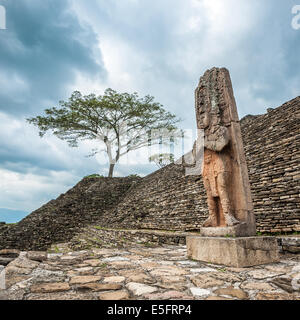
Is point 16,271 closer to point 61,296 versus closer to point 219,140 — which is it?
point 61,296

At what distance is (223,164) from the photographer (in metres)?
4.04

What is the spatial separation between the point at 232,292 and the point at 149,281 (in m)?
0.91

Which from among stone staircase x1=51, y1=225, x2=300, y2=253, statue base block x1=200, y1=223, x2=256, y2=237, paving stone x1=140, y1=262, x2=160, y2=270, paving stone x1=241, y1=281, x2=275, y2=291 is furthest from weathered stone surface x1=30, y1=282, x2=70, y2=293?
stone staircase x1=51, y1=225, x2=300, y2=253

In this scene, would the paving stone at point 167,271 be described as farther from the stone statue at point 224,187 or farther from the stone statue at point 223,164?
the stone statue at point 223,164

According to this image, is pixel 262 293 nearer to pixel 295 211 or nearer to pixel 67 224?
pixel 295 211

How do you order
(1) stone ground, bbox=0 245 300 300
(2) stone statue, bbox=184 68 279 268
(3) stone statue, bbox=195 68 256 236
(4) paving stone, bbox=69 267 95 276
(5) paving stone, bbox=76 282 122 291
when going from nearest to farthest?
(1) stone ground, bbox=0 245 300 300, (5) paving stone, bbox=76 282 122 291, (4) paving stone, bbox=69 267 95 276, (2) stone statue, bbox=184 68 279 268, (3) stone statue, bbox=195 68 256 236

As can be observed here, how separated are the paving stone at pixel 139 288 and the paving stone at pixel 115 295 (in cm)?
10

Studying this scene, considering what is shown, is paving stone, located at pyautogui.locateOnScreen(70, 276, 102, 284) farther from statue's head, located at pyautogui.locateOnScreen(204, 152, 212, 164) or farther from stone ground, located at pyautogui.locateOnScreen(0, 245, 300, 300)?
statue's head, located at pyautogui.locateOnScreen(204, 152, 212, 164)

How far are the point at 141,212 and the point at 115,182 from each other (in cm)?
828

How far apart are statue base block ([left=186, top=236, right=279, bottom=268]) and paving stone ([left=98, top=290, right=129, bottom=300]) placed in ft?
5.89

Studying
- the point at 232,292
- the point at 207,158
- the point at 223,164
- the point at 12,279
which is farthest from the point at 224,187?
the point at 12,279

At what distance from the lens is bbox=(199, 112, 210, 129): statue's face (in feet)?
14.4

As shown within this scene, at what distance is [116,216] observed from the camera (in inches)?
571
